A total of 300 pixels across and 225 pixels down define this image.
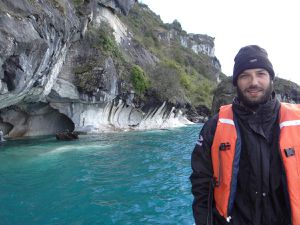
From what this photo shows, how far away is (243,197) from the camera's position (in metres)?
2.87

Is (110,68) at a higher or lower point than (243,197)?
higher

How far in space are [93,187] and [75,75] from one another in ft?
65.2

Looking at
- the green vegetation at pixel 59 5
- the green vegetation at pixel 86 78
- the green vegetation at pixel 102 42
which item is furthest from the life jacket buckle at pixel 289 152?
the green vegetation at pixel 102 42

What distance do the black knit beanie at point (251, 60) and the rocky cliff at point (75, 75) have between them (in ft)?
46.3

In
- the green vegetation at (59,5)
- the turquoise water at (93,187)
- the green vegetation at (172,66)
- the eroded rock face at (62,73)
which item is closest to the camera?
the turquoise water at (93,187)

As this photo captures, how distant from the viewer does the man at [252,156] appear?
2.70 meters

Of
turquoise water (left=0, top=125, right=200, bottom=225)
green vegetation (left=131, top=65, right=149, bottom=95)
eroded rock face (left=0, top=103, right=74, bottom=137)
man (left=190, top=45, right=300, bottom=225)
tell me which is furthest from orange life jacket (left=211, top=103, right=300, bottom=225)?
green vegetation (left=131, top=65, right=149, bottom=95)

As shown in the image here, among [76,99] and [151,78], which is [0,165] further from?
[151,78]

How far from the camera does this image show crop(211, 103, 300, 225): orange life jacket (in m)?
2.63

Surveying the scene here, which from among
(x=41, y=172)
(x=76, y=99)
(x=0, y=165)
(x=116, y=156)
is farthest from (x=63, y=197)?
(x=76, y=99)

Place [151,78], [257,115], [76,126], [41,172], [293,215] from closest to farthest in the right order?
[293,215] < [257,115] < [41,172] < [76,126] < [151,78]

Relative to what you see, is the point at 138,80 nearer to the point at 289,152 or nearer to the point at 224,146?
the point at 224,146

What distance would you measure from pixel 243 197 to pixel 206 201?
1.25 ft

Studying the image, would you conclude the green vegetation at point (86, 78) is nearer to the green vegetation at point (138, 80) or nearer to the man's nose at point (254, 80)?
the green vegetation at point (138, 80)
